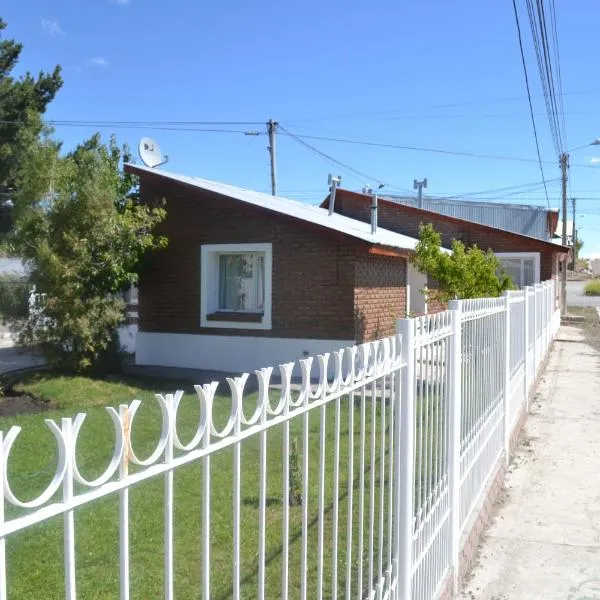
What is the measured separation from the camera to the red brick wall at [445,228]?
21.2m

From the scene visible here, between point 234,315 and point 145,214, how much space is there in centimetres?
267

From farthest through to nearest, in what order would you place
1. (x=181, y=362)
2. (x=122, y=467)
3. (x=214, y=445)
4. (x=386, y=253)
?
(x=181, y=362) < (x=386, y=253) < (x=214, y=445) < (x=122, y=467)

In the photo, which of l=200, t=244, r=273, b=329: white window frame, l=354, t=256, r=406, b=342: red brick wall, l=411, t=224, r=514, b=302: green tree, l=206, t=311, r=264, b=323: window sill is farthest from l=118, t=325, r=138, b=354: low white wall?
l=411, t=224, r=514, b=302: green tree

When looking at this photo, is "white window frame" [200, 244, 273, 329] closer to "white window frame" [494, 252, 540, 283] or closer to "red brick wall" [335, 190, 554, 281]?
"red brick wall" [335, 190, 554, 281]

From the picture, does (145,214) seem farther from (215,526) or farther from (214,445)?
(214,445)

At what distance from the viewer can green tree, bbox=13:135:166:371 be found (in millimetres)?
11414

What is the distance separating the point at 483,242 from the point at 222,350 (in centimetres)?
1064

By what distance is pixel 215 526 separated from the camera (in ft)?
16.1

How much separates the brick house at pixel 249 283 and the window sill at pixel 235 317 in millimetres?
21

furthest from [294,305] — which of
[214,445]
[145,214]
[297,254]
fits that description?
[214,445]

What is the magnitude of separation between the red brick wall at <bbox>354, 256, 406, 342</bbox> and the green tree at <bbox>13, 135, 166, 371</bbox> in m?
4.19

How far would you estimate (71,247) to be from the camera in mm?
11414

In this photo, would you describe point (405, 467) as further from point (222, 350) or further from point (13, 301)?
point (222, 350)

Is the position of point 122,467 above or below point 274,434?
above
